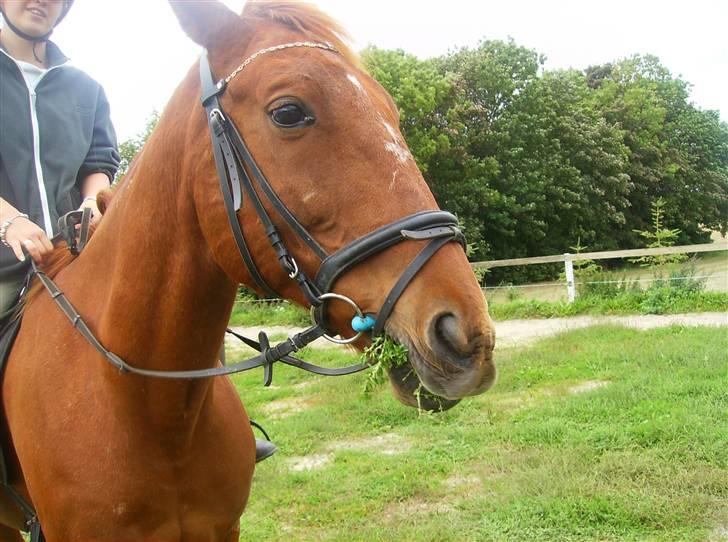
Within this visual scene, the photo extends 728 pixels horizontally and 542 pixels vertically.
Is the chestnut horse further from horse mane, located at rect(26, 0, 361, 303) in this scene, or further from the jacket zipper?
the jacket zipper

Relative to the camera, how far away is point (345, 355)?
10125mm

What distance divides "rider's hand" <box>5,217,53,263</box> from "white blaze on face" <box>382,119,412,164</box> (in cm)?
168

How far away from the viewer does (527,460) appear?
496 centimetres

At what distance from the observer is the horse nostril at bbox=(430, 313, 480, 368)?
1.49m

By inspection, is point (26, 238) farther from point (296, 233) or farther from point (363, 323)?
point (363, 323)

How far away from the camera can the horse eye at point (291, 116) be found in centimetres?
176

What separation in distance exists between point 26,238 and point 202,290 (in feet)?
3.20

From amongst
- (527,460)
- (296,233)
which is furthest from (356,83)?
(527,460)

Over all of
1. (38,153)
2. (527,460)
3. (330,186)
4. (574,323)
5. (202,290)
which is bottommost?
(574,323)

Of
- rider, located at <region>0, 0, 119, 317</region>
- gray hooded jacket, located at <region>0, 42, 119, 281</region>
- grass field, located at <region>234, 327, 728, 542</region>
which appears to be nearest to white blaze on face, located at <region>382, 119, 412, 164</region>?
rider, located at <region>0, 0, 119, 317</region>

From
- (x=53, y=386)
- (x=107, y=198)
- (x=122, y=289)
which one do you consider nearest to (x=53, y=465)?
(x=53, y=386)

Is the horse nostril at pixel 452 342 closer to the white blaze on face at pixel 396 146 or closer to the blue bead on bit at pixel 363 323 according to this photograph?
the blue bead on bit at pixel 363 323

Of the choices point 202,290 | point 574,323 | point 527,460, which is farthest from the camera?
point 574,323

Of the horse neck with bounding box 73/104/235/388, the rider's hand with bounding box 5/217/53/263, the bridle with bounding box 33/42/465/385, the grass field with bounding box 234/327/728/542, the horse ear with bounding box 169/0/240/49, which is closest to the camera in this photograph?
the bridle with bounding box 33/42/465/385
